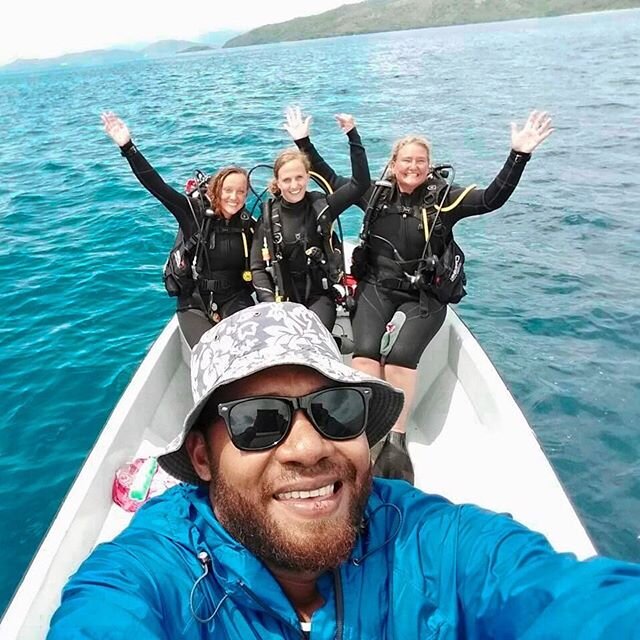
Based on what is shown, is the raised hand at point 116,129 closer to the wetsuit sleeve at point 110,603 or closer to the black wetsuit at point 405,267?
the black wetsuit at point 405,267

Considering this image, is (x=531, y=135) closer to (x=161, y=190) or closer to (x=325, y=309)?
(x=325, y=309)

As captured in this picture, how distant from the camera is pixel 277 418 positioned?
5.41 feet

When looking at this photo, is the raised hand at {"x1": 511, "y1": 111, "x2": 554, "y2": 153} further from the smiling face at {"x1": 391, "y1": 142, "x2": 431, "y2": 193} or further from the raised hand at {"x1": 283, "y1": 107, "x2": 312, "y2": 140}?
the raised hand at {"x1": 283, "y1": 107, "x2": 312, "y2": 140}

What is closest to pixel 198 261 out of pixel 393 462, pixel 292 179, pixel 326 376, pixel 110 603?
pixel 292 179

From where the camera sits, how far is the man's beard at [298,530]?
1.54 metres

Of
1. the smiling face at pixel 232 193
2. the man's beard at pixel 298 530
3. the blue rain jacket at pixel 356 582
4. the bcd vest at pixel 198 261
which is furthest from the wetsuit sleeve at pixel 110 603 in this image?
the smiling face at pixel 232 193

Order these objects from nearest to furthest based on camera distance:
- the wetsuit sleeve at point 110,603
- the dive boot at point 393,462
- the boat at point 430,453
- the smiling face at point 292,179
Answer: the wetsuit sleeve at point 110,603, the boat at point 430,453, the dive boot at point 393,462, the smiling face at point 292,179

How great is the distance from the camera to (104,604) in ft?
4.74

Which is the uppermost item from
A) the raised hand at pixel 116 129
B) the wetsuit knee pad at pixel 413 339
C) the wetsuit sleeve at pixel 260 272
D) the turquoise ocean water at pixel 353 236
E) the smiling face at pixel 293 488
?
the raised hand at pixel 116 129

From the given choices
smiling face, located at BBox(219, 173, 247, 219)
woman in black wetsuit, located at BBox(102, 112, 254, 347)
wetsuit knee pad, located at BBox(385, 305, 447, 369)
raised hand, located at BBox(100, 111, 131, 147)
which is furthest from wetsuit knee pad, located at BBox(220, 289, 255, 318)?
raised hand, located at BBox(100, 111, 131, 147)

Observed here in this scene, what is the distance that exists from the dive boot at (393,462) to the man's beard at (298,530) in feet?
6.53

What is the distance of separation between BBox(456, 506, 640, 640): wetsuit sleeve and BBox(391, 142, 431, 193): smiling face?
3220mm

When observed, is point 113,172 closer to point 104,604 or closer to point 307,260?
point 307,260

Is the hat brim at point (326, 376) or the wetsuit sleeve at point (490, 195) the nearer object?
the hat brim at point (326, 376)
